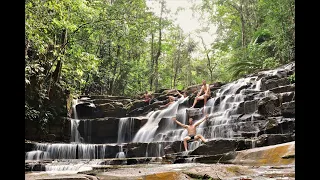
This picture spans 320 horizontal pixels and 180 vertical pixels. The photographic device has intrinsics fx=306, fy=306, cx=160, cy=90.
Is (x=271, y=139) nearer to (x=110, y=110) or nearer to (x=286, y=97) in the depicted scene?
(x=286, y=97)

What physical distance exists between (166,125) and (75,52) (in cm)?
516

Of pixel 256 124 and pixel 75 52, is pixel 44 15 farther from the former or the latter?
pixel 256 124

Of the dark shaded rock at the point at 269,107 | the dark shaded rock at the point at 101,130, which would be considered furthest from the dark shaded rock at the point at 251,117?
the dark shaded rock at the point at 101,130

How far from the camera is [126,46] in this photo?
13.3 meters

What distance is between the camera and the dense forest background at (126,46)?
37.9 feet

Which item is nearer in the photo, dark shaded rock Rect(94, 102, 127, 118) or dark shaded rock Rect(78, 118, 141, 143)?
dark shaded rock Rect(78, 118, 141, 143)

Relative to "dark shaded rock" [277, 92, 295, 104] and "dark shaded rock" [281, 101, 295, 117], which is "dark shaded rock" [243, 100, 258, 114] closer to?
"dark shaded rock" [277, 92, 295, 104]

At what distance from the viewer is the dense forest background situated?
37.9ft

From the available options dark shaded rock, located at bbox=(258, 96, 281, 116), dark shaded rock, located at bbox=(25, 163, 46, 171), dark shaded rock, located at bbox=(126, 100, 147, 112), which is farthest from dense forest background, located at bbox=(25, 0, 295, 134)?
dark shaded rock, located at bbox=(258, 96, 281, 116)

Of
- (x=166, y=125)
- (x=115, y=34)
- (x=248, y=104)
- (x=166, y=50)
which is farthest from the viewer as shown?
(x=166, y=50)

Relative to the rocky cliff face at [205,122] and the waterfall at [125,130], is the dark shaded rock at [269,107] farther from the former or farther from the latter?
the waterfall at [125,130]
